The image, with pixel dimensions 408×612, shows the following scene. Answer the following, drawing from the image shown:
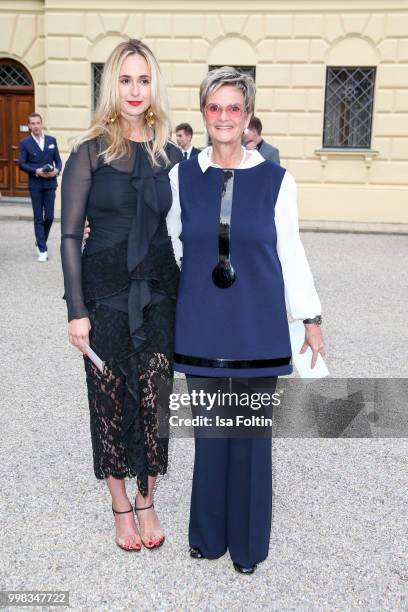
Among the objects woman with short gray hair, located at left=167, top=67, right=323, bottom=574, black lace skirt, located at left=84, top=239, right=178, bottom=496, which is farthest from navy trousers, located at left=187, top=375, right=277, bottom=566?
black lace skirt, located at left=84, top=239, right=178, bottom=496

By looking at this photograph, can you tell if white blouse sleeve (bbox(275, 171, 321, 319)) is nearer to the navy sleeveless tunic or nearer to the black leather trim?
the navy sleeveless tunic

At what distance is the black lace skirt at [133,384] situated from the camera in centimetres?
289

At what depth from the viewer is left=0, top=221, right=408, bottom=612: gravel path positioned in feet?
9.04

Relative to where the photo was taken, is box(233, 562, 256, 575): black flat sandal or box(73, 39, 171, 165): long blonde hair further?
box(233, 562, 256, 575): black flat sandal

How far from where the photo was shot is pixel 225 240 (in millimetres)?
2648

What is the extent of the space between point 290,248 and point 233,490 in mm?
960

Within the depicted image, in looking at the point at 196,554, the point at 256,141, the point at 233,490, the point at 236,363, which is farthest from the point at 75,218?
the point at 256,141

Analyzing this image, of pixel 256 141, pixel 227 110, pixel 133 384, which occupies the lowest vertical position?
pixel 133 384

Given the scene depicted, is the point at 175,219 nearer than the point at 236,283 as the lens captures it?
No

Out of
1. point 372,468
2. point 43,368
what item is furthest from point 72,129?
point 372,468

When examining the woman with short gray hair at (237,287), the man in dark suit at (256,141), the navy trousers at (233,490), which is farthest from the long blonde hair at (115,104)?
the man in dark suit at (256,141)

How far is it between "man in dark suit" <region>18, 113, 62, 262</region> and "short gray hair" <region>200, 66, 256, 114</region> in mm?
7550

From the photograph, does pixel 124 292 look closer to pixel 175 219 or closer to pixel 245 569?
pixel 175 219

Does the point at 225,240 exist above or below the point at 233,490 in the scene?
above
